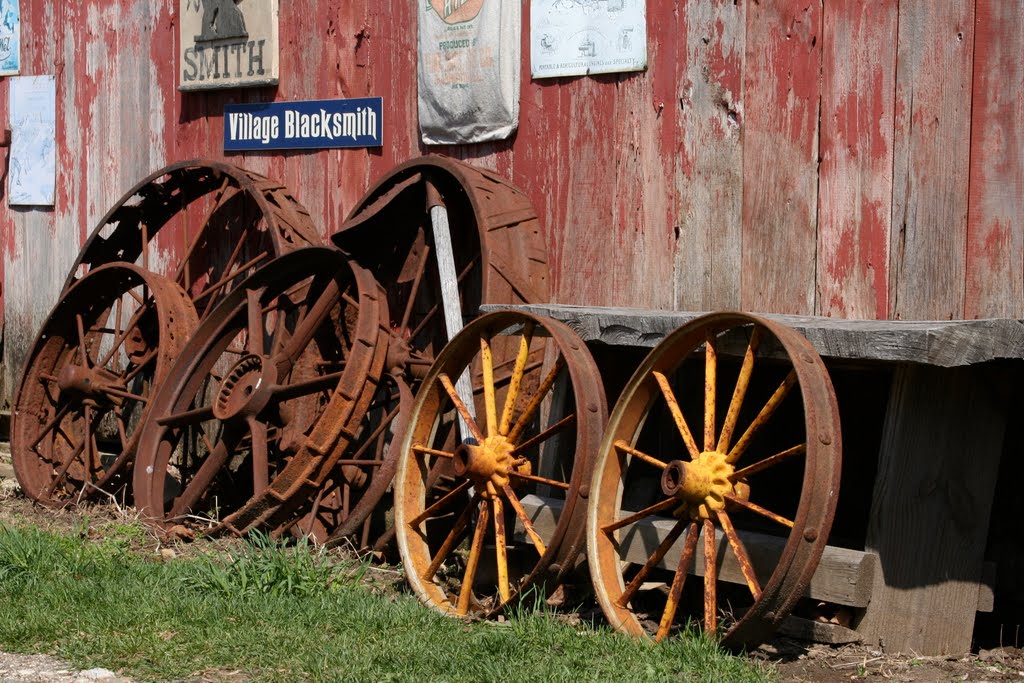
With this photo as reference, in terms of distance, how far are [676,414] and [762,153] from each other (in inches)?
57.7

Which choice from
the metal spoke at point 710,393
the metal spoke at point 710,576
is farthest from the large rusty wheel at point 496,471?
the metal spoke at point 710,576

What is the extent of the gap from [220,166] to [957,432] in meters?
4.50

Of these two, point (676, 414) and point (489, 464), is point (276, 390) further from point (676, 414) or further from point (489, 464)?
point (676, 414)

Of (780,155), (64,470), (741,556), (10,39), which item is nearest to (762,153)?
(780,155)

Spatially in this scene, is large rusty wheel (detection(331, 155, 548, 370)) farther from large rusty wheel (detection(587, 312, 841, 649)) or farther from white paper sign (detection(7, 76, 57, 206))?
white paper sign (detection(7, 76, 57, 206))

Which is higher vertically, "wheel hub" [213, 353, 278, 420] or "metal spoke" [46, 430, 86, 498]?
"wheel hub" [213, 353, 278, 420]

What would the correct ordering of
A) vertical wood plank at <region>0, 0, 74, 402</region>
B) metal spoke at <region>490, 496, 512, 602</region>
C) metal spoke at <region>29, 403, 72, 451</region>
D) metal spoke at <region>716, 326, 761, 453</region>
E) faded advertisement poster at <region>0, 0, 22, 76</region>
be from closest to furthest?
metal spoke at <region>716, 326, 761, 453</region>
metal spoke at <region>490, 496, 512, 602</region>
metal spoke at <region>29, 403, 72, 451</region>
vertical wood plank at <region>0, 0, 74, 402</region>
faded advertisement poster at <region>0, 0, 22, 76</region>

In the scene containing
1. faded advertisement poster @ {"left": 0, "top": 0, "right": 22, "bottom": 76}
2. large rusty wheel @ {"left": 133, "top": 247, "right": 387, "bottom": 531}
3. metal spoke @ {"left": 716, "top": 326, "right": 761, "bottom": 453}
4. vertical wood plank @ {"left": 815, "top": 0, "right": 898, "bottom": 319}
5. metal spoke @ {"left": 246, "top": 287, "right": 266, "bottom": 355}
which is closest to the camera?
metal spoke @ {"left": 716, "top": 326, "right": 761, "bottom": 453}

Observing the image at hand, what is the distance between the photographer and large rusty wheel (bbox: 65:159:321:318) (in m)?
7.51

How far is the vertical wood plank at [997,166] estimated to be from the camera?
4.91 metres

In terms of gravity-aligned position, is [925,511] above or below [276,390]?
below

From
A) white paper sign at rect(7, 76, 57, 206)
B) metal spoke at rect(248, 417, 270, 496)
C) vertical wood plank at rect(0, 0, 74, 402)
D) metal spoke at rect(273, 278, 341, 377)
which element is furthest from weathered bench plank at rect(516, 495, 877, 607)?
white paper sign at rect(7, 76, 57, 206)

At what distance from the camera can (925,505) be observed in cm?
466

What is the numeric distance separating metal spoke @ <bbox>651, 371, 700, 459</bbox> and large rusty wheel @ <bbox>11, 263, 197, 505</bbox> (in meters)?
3.25
